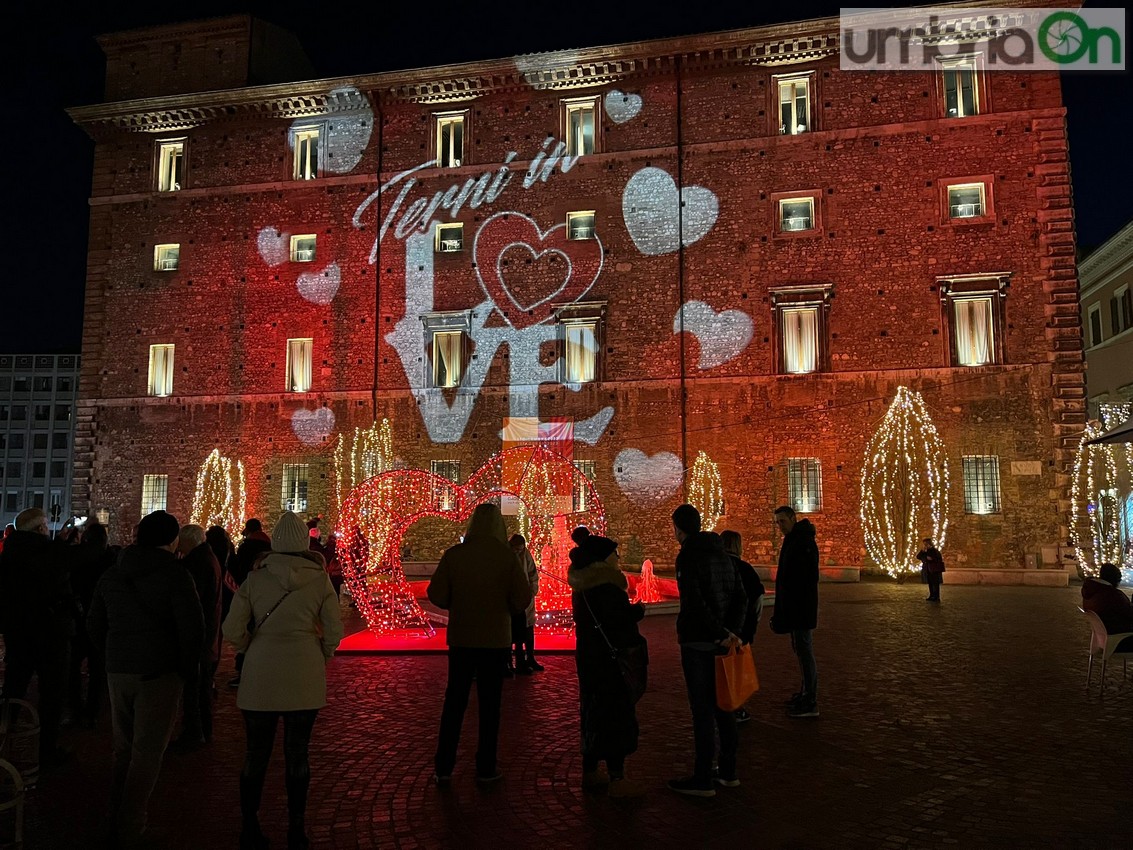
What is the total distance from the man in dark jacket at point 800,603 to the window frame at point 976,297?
1708cm

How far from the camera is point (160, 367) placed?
27922 millimetres

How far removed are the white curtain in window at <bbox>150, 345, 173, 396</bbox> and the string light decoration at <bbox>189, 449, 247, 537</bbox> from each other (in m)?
3.10

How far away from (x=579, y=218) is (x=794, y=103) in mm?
6934

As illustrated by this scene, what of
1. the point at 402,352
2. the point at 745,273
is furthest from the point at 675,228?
the point at 402,352

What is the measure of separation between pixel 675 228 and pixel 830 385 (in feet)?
20.7

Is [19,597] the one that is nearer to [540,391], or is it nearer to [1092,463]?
[540,391]

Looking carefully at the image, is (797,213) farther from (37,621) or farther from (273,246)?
(37,621)

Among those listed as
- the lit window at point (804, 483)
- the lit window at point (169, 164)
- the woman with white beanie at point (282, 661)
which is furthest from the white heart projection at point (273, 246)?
the woman with white beanie at point (282, 661)

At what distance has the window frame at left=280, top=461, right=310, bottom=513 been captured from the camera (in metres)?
26.2

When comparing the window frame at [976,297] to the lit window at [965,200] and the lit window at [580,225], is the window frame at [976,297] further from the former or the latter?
the lit window at [580,225]

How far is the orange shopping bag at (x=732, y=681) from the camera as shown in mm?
5477

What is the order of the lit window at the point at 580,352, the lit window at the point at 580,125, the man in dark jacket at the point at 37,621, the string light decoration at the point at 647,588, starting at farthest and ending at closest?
the lit window at the point at 580,125 < the lit window at the point at 580,352 < the string light decoration at the point at 647,588 < the man in dark jacket at the point at 37,621

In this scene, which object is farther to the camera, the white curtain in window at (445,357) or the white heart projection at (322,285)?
the white heart projection at (322,285)

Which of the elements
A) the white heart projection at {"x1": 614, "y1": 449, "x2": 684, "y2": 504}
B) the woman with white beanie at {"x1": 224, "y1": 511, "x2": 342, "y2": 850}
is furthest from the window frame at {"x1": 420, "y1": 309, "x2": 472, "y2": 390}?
the woman with white beanie at {"x1": 224, "y1": 511, "x2": 342, "y2": 850}
